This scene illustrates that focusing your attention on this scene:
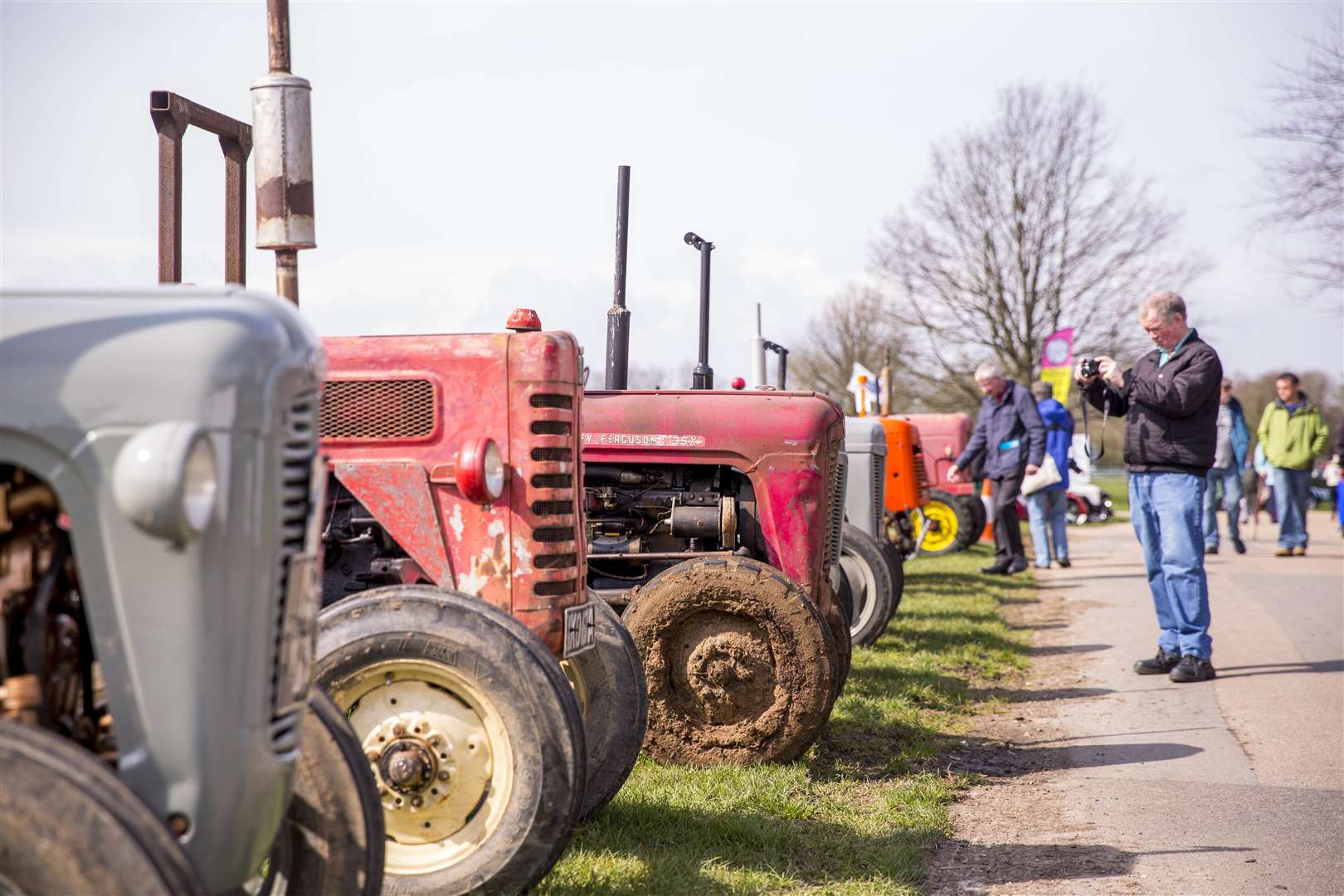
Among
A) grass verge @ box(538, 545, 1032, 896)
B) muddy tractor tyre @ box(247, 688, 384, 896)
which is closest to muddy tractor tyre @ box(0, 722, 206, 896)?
muddy tractor tyre @ box(247, 688, 384, 896)

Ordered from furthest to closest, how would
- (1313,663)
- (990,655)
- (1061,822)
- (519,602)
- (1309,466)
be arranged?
(1309,466) → (990,655) → (1313,663) → (1061,822) → (519,602)

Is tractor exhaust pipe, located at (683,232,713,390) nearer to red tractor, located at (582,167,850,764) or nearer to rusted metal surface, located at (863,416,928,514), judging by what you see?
red tractor, located at (582,167,850,764)

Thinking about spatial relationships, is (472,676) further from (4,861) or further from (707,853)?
(4,861)

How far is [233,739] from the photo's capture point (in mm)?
2314

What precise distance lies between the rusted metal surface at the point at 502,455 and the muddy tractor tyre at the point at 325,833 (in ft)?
4.71

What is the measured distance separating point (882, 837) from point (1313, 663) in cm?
473

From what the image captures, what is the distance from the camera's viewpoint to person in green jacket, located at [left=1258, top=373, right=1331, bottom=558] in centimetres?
1468

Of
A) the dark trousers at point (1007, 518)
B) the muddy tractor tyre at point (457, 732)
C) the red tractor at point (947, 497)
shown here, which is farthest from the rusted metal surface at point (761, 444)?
the red tractor at point (947, 497)

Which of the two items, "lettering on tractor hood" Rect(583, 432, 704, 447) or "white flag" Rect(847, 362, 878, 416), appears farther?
"white flag" Rect(847, 362, 878, 416)

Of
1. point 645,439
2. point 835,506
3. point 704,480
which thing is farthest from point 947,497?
point 645,439

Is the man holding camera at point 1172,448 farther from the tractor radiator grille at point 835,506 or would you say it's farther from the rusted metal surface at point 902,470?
the rusted metal surface at point 902,470

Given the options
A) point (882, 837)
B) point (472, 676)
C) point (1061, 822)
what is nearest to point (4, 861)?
point (472, 676)

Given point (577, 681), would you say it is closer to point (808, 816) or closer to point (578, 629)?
point (578, 629)

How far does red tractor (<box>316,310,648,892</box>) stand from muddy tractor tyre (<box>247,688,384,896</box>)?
2.68 feet
